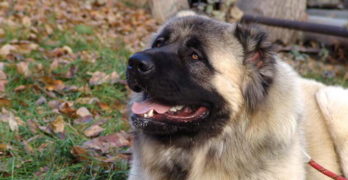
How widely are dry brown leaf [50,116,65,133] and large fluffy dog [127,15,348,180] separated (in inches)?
45.6

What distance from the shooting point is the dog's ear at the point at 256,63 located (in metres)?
2.55

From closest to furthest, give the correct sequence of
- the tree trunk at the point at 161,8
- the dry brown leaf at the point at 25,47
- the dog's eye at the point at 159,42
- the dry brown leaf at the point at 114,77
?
1. the dog's eye at the point at 159,42
2. the dry brown leaf at the point at 114,77
3. the dry brown leaf at the point at 25,47
4. the tree trunk at the point at 161,8

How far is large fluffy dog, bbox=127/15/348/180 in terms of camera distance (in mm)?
2514

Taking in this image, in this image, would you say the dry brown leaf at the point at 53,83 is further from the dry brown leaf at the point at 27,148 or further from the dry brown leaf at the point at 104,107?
the dry brown leaf at the point at 27,148

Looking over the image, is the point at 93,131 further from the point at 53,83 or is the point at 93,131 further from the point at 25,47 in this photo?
the point at 25,47

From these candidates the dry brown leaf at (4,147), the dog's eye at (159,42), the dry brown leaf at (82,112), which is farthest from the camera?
the dry brown leaf at (82,112)

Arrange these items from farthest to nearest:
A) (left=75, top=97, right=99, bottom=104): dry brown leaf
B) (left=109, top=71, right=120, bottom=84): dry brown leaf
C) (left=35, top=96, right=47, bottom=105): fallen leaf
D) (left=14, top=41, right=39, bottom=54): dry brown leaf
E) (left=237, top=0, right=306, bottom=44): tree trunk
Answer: (left=237, top=0, right=306, bottom=44): tree trunk
(left=14, top=41, right=39, bottom=54): dry brown leaf
(left=109, top=71, right=120, bottom=84): dry brown leaf
(left=75, top=97, right=99, bottom=104): dry brown leaf
(left=35, top=96, right=47, bottom=105): fallen leaf

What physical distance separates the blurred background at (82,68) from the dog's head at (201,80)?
0.89ft

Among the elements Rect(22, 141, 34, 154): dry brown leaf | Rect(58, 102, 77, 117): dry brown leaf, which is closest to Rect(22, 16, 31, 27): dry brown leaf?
Rect(58, 102, 77, 117): dry brown leaf

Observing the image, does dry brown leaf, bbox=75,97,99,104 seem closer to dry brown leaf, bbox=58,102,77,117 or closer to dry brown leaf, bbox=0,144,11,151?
dry brown leaf, bbox=58,102,77,117

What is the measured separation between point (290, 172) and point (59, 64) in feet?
11.0

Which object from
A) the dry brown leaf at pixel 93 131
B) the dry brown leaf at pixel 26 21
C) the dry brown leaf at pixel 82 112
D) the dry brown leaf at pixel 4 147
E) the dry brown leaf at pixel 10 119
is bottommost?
the dry brown leaf at pixel 93 131

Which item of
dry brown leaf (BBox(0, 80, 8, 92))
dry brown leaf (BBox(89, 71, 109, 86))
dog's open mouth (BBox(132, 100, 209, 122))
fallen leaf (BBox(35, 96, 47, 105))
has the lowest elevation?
dry brown leaf (BBox(89, 71, 109, 86))

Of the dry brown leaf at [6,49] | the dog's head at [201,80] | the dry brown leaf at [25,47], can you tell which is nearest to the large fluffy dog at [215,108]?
the dog's head at [201,80]
